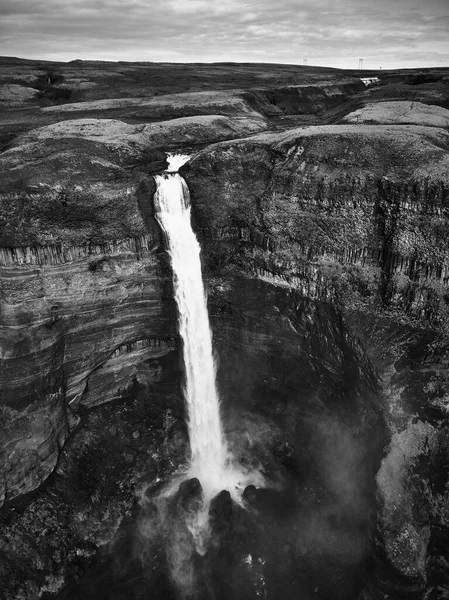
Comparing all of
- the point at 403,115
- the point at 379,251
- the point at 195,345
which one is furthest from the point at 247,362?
the point at 403,115

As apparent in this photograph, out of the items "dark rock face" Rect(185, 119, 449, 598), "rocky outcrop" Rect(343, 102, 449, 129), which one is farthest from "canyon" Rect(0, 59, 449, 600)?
"rocky outcrop" Rect(343, 102, 449, 129)

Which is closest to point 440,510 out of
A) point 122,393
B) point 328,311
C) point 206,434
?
point 328,311

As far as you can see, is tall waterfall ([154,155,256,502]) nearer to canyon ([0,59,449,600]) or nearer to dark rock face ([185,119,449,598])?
canyon ([0,59,449,600])

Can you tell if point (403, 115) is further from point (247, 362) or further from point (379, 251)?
point (247, 362)

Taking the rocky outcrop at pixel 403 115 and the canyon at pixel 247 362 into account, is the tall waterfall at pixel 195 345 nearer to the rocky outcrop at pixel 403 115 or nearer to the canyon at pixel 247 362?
the canyon at pixel 247 362

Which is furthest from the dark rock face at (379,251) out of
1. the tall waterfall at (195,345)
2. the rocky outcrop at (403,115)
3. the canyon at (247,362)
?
the rocky outcrop at (403,115)
